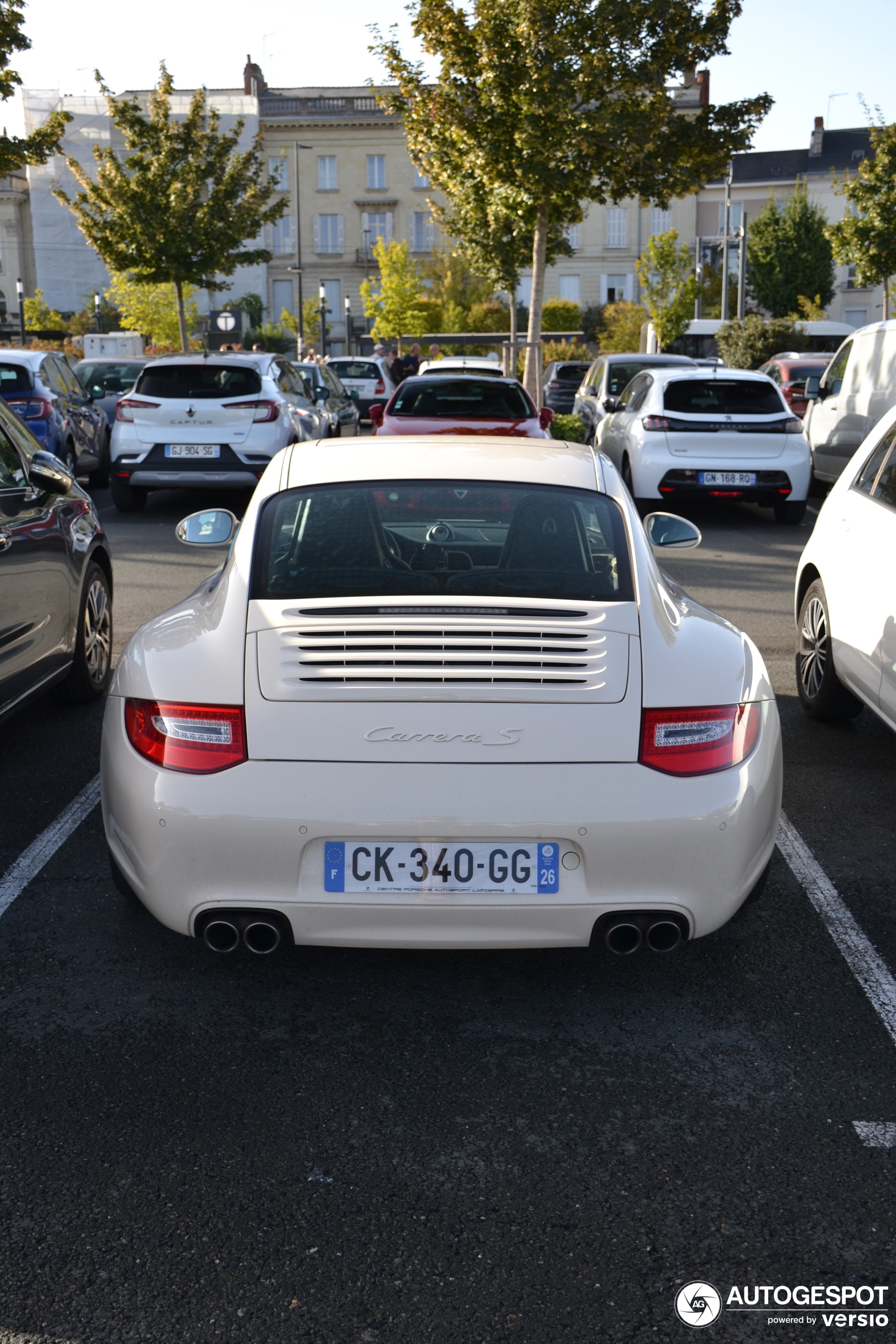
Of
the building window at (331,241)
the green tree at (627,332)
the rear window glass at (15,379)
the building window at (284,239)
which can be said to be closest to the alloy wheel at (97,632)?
the rear window glass at (15,379)

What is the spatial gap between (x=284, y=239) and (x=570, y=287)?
1806 centimetres

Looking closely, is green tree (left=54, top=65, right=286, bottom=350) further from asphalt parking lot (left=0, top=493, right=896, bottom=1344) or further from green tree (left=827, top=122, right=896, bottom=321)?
asphalt parking lot (left=0, top=493, right=896, bottom=1344)

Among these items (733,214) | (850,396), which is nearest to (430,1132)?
(850,396)

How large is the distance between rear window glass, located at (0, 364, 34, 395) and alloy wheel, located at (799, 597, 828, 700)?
34.1ft

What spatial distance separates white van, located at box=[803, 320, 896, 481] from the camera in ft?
42.1

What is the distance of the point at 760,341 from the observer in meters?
40.1

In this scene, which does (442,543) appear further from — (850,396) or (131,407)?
(850,396)

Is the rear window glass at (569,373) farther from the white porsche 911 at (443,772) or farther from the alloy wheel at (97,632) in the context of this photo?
the white porsche 911 at (443,772)

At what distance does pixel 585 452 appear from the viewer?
462 centimetres

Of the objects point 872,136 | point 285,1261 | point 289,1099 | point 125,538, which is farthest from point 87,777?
point 872,136

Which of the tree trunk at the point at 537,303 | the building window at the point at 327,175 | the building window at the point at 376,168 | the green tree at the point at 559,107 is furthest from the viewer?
the building window at the point at 327,175

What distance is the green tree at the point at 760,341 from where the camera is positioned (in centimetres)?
4006

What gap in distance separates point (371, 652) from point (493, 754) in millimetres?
441

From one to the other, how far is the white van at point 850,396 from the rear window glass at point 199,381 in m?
6.11
